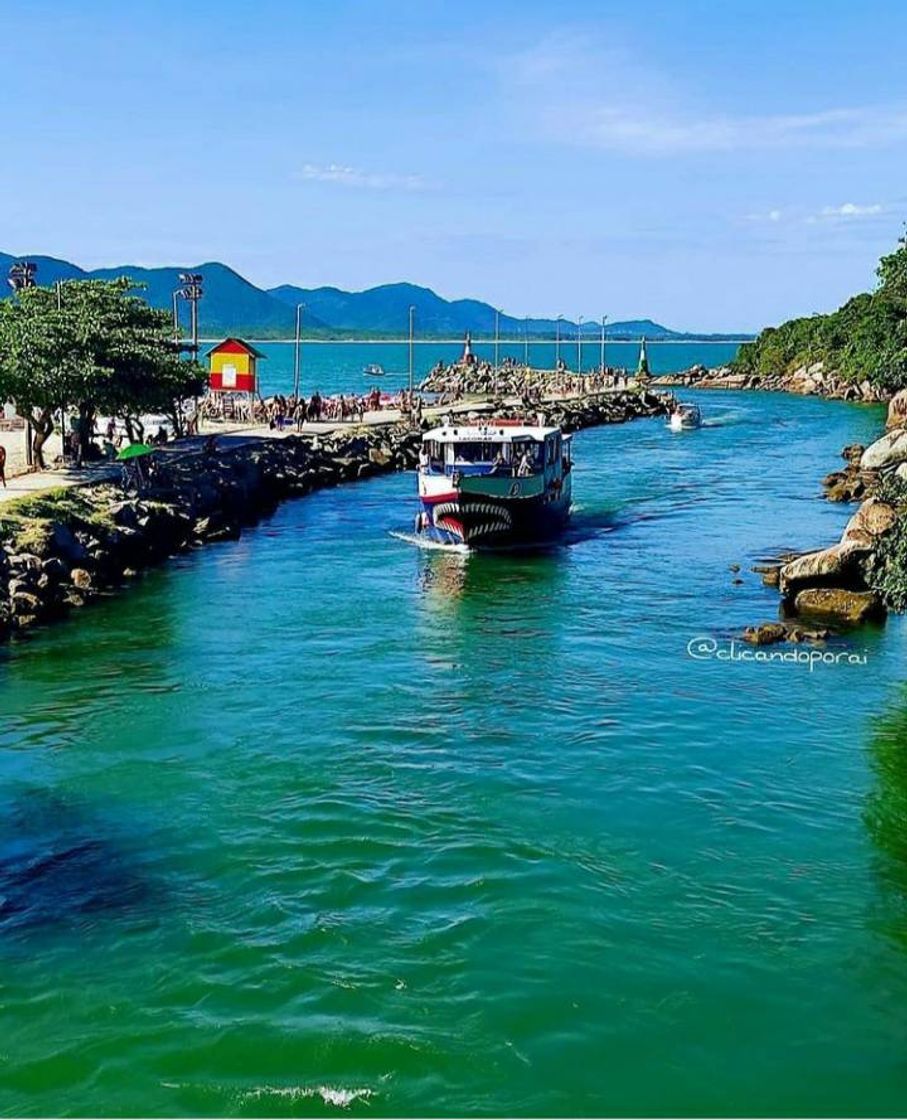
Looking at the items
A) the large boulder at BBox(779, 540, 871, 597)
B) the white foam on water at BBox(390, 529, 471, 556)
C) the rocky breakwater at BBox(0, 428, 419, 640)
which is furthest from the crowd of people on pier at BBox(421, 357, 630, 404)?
the large boulder at BBox(779, 540, 871, 597)

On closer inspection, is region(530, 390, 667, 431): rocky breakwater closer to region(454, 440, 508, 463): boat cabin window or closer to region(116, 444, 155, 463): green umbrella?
region(454, 440, 508, 463): boat cabin window

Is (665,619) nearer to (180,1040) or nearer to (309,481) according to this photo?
(180,1040)

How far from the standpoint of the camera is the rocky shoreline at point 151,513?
34.3 meters

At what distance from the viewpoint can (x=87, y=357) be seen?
149 ft

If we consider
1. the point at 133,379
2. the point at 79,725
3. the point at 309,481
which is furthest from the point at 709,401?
the point at 79,725

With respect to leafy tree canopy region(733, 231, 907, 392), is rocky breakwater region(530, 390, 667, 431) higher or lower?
lower

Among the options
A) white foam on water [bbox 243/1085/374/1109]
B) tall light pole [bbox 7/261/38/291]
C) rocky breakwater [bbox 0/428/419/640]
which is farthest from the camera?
tall light pole [bbox 7/261/38/291]

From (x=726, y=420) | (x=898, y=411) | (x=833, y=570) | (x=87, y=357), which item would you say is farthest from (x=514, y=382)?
(x=833, y=570)

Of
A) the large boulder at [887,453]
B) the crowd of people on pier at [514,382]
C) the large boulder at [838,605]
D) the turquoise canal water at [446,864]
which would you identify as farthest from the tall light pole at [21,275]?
the crowd of people on pier at [514,382]

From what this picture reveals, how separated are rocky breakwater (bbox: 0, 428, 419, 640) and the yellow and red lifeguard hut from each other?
26.7ft

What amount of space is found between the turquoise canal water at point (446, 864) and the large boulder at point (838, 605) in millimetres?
1223

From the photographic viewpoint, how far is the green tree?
42.7 metres

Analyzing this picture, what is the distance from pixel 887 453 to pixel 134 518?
118ft

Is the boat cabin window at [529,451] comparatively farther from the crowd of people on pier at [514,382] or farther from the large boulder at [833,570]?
the crowd of people on pier at [514,382]
